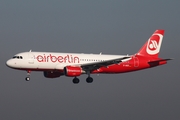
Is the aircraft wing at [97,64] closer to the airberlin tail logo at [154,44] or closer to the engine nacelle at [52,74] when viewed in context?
the engine nacelle at [52,74]

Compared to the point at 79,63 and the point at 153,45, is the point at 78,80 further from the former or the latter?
the point at 153,45

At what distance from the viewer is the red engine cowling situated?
78.3 m

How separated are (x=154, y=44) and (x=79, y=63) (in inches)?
670

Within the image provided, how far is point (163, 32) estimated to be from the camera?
306 ft

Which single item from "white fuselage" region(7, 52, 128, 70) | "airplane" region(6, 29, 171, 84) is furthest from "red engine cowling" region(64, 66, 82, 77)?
"white fuselage" region(7, 52, 128, 70)

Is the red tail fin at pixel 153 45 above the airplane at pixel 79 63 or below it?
above

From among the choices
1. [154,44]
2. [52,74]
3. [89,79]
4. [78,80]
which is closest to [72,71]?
[78,80]

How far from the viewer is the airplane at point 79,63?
77.8 m

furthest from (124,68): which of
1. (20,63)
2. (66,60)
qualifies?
(20,63)

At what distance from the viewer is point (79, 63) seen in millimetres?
80875

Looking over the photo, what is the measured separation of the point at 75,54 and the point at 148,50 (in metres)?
15.1

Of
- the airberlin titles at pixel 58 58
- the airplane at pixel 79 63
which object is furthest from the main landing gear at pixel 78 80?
the airberlin titles at pixel 58 58

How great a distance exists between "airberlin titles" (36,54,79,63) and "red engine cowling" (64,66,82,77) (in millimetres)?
1506

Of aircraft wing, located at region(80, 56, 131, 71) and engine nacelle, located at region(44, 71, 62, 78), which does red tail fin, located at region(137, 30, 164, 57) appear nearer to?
aircraft wing, located at region(80, 56, 131, 71)
